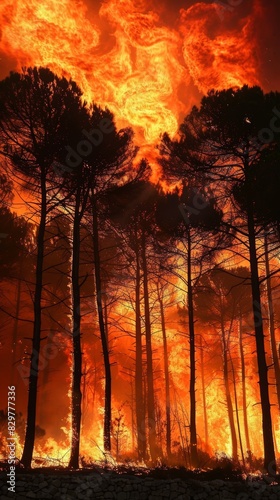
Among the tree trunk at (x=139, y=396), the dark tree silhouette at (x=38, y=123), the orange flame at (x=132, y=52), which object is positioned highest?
the orange flame at (x=132, y=52)

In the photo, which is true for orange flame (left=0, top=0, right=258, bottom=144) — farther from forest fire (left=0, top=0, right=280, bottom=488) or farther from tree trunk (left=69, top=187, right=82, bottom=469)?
tree trunk (left=69, top=187, right=82, bottom=469)

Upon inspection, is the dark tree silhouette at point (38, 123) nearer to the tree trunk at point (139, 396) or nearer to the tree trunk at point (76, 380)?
the tree trunk at point (76, 380)

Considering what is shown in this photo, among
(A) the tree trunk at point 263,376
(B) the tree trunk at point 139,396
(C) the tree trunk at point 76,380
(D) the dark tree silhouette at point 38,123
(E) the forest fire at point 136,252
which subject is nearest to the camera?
(A) the tree trunk at point 263,376

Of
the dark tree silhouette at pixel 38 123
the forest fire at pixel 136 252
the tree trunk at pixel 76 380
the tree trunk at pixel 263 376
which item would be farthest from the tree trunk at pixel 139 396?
the dark tree silhouette at pixel 38 123

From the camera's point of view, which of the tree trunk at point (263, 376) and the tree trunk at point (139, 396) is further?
the tree trunk at point (139, 396)

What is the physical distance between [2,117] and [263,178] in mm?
8358

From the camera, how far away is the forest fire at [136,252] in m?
11.4

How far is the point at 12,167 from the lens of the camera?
1156 centimetres

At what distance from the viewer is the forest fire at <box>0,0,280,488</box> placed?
11.4m

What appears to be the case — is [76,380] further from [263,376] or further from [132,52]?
[132,52]

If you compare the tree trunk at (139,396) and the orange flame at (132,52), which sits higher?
the orange flame at (132,52)

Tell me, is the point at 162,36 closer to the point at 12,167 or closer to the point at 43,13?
the point at 43,13

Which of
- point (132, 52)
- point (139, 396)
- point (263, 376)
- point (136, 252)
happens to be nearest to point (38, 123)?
point (136, 252)

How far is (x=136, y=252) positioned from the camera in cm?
1686
